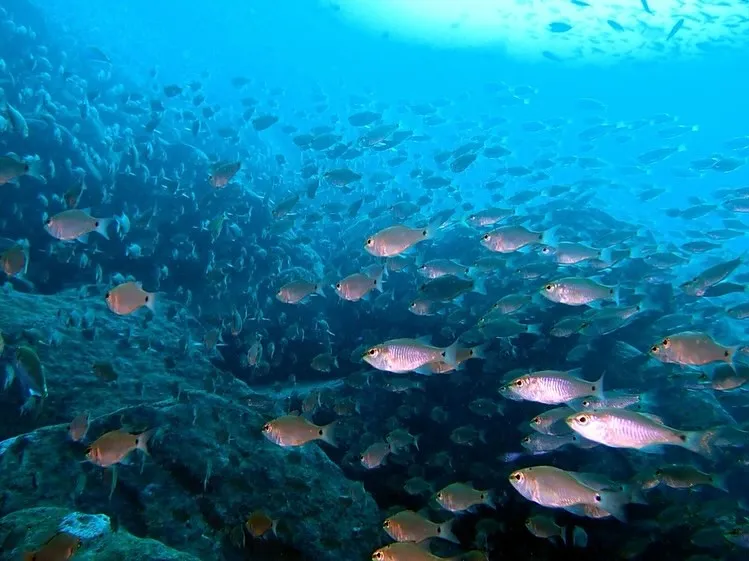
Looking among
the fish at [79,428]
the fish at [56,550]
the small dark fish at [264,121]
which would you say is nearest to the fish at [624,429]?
the fish at [56,550]

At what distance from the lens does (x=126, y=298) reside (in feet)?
16.9

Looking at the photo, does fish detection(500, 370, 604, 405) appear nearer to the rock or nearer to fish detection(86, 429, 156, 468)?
the rock

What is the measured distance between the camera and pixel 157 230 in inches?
480

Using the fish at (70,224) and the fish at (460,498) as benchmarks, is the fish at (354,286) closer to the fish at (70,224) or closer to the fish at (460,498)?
the fish at (460,498)

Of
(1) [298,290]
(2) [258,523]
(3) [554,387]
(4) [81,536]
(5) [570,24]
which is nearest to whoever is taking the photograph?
(4) [81,536]

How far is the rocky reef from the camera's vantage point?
4.33 metres

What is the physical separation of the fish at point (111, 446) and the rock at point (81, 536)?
457mm

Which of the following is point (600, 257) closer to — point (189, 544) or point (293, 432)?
point (293, 432)

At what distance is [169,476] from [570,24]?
41334 millimetres

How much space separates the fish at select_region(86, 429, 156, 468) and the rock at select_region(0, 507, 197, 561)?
46 centimetres

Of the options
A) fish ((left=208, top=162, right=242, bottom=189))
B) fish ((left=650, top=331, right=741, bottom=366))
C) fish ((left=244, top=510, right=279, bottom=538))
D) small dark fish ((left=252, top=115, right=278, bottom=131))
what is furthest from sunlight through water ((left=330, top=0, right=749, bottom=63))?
fish ((left=244, top=510, right=279, bottom=538))

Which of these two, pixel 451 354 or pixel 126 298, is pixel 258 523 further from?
pixel 126 298

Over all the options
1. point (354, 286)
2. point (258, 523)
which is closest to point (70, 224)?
point (354, 286)

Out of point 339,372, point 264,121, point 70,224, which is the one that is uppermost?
point 264,121
